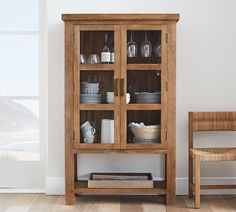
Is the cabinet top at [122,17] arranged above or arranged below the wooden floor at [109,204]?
above

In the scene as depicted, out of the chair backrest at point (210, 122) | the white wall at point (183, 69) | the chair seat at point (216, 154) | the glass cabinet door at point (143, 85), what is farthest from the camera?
the white wall at point (183, 69)

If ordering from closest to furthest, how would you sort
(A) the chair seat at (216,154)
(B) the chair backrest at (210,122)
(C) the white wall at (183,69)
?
1. (A) the chair seat at (216,154)
2. (B) the chair backrest at (210,122)
3. (C) the white wall at (183,69)

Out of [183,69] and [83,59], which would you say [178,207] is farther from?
[83,59]

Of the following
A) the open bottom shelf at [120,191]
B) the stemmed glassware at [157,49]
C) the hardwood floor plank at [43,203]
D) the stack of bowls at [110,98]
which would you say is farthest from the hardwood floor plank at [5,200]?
the stemmed glassware at [157,49]

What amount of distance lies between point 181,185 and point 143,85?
0.98 m

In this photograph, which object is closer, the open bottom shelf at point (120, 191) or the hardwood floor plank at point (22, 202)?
the hardwood floor plank at point (22, 202)

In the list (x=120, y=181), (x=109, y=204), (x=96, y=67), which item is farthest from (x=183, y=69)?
(x=109, y=204)

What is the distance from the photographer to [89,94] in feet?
12.2

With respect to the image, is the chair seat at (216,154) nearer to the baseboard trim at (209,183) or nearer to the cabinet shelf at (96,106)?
the baseboard trim at (209,183)

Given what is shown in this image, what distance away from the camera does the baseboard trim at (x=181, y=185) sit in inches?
158

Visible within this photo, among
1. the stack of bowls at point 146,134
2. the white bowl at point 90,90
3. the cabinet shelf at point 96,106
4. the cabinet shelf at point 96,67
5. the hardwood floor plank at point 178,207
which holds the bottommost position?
the hardwood floor plank at point 178,207

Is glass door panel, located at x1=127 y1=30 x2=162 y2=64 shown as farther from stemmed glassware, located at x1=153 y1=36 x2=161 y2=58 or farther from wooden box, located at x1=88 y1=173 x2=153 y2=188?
wooden box, located at x1=88 y1=173 x2=153 y2=188

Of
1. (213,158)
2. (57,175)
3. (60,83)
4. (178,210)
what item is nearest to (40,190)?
(57,175)

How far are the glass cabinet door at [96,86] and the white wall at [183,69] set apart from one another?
0.37 metres
